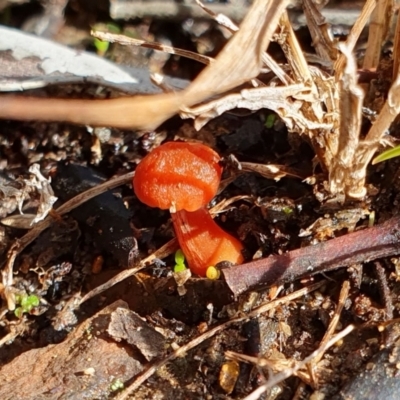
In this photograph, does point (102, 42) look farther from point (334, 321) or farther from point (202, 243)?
point (334, 321)

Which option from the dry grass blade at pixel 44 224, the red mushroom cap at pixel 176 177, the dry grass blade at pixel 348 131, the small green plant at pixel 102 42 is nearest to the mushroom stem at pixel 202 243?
the red mushroom cap at pixel 176 177

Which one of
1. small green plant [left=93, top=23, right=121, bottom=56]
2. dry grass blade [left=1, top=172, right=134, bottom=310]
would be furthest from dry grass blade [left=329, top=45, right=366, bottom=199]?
small green plant [left=93, top=23, right=121, bottom=56]

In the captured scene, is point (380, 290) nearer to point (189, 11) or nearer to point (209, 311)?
point (209, 311)

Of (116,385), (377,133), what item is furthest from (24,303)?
(377,133)

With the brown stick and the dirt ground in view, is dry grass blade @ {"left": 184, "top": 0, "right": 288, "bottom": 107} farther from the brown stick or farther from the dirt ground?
the brown stick

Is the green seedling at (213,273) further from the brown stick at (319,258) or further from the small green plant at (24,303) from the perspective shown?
the small green plant at (24,303)

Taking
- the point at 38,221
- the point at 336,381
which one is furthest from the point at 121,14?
the point at 336,381
